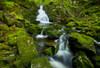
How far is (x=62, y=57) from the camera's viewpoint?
5.79 m

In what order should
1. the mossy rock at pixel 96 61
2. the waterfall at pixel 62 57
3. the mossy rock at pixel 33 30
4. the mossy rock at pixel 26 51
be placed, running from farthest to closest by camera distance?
the mossy rock at pixel 33 30, the waterfall at pixel 62 57, the mossy rock at pixel 96 61, the mossy rock at pixel 26 51

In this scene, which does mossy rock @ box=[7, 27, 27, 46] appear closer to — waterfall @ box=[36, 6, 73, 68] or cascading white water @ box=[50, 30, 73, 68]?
waterfall @ box=[36, 6, 73, 68]

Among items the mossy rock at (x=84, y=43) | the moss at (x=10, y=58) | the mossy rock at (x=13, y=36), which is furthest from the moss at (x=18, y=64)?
the mossy rock at (x=84, y=43)

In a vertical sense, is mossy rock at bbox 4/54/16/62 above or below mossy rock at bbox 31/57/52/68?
above

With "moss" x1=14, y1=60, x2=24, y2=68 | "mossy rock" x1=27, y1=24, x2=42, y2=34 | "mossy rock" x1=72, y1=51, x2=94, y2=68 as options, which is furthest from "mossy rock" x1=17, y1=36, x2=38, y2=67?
"mossy rock" x1=27, y1=24, x2=42, y2=34

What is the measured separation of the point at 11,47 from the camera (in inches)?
162

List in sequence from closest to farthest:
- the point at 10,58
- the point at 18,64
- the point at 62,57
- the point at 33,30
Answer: the point at 18,64 → the point at 10,58 → the point at 62,57 → the point at 33,30

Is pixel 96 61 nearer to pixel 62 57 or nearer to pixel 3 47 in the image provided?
pixel 62 57

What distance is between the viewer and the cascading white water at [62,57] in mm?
5238

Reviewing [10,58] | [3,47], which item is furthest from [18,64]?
[3,47]

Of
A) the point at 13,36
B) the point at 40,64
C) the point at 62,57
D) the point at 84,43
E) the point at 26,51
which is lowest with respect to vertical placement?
the point at 62,57

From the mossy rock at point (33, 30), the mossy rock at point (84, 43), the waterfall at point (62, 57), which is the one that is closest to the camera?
the mossy rock at point (84, 43)

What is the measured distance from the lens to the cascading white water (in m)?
5.24

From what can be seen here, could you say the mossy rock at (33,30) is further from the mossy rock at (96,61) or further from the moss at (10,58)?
the mossy rock at (96,61)
